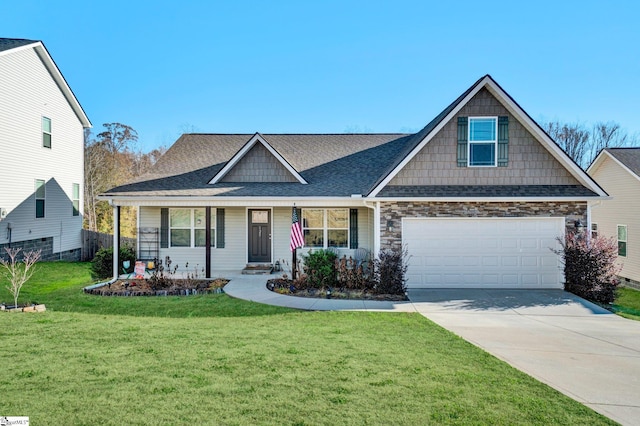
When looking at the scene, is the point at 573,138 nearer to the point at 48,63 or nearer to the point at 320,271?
the point at 320,271

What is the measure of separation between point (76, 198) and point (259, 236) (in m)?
13.0

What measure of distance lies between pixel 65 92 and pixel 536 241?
23032 mm

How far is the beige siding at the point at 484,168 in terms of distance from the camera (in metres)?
11.4

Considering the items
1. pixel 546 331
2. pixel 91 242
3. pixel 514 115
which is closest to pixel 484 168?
pixel 514 115

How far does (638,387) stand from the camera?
458 cm

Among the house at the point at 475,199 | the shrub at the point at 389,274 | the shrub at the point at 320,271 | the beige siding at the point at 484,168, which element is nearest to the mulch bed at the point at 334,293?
the shrub at the point at 389,274

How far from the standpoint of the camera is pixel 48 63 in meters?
17.7

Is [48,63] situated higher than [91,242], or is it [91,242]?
[48,63]

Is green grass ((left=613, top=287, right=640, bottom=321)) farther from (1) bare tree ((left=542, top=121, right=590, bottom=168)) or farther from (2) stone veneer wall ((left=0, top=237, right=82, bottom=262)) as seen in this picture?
(1) bare tree ((left=542, top=121, right=590, bottom=168))

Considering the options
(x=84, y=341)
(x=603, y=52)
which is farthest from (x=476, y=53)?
(x=84, y=341)

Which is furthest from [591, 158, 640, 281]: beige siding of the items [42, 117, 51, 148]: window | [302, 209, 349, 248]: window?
[42, 117, 51, 148]: window

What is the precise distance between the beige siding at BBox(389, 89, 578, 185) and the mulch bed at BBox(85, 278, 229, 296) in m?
6.56

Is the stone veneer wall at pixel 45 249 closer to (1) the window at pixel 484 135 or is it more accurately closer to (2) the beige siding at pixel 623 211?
(1) the window at pixel 484 135

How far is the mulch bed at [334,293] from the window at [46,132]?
14.5 meters
